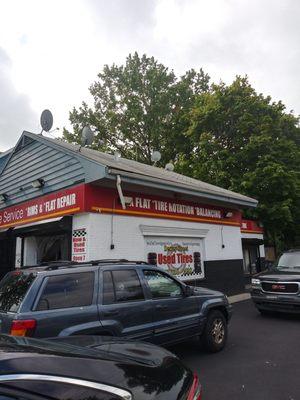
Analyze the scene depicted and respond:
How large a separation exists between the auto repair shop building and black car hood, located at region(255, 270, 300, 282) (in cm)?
302

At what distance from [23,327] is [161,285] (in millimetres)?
2447

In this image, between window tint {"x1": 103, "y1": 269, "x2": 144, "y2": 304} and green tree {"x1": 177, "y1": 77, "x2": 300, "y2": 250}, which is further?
green tree {"x1": 177, "y1": 77, "x2": 300, "y2": 250}

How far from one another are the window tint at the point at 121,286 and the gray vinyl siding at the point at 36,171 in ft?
17.0

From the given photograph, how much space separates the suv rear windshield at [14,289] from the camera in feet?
15.6

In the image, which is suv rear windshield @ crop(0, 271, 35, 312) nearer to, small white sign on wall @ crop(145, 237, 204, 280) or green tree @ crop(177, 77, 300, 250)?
small white sign on wall @ crop(145, 237, 204, 280)

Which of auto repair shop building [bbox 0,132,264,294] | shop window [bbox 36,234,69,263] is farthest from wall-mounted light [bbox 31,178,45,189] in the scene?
shop window [bbox 36,234,69,263]

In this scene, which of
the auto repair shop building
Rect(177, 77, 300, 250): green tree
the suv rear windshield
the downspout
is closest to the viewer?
the suv rear windshield

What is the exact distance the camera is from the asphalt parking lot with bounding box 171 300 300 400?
4996mm

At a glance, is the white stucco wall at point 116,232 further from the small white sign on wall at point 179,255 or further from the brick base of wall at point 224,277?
the brick base of wall at point 224,277

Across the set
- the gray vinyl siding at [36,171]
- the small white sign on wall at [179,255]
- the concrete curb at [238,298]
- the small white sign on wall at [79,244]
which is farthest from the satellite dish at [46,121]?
the concrete curb at [238,298]

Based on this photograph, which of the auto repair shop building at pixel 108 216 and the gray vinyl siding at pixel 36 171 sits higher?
the gray vinyl siding at pixel 36 171

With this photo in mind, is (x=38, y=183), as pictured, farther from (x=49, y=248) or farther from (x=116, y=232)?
(x=116, y=232)

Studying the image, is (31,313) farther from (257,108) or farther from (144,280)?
(257,108)

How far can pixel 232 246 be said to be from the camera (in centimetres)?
1503
